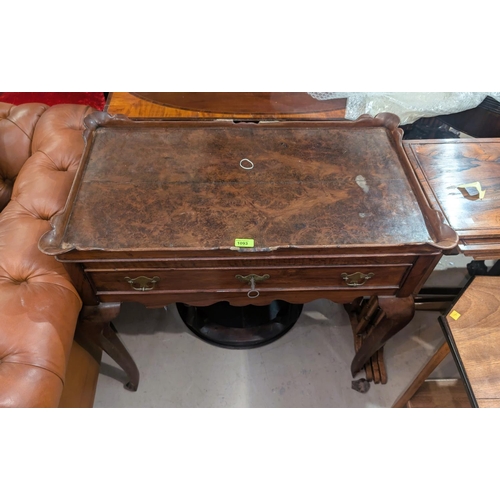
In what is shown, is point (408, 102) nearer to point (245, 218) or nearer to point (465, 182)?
point (465, 182)

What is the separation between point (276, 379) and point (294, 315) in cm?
34

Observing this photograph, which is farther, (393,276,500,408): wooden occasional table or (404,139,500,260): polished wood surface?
(404,139,500,260): polished wood surface

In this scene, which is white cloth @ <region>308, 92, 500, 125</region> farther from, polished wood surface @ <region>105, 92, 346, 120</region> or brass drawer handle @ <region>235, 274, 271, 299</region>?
brass drawer handle @ <region>235, 274, 271, 299</region>

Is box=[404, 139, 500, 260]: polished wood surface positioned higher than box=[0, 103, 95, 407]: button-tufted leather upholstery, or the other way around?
box=[404, 139, 500, 260]: polished wood surface

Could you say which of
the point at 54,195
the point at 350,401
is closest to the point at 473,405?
the point at 350,401

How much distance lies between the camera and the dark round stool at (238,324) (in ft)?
5.92

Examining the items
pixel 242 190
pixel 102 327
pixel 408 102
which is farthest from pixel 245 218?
pixel 408 102

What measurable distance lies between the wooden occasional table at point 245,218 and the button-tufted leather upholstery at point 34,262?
12cm

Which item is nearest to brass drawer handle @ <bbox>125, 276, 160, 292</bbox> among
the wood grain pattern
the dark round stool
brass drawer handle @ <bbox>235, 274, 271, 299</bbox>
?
the wood grain pattern

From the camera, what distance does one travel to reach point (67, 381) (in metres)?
1.29

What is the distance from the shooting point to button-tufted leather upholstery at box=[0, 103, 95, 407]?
A: 968 mm

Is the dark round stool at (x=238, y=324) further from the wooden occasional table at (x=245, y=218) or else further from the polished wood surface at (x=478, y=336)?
the polished wood surface at (x=478, y=336)

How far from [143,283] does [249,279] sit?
33cm

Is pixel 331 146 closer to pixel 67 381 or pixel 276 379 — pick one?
pixel 276 379
